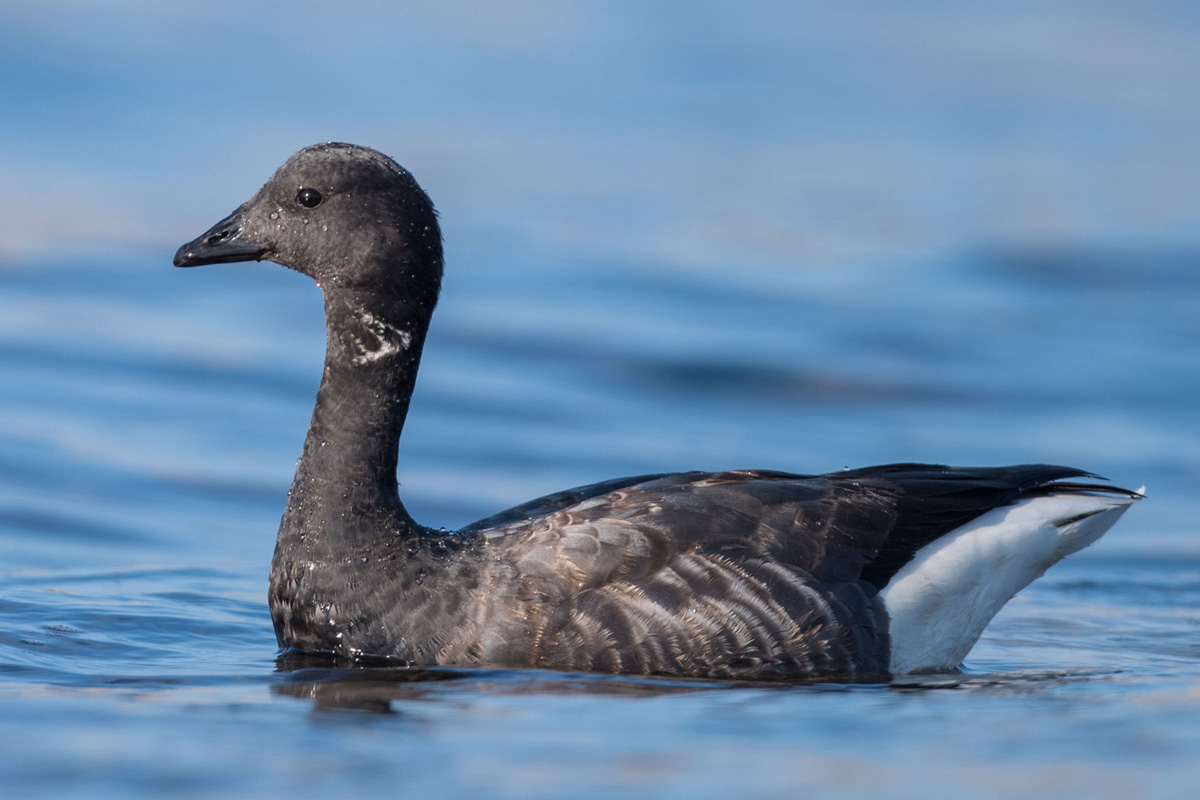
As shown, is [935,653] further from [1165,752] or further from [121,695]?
[121,695]

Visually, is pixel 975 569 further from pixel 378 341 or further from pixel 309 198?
pixel 309 198

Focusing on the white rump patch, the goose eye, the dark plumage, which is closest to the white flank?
the dark plumage

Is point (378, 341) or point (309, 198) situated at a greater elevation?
point (309, 198)

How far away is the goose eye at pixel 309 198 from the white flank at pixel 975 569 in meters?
3.43

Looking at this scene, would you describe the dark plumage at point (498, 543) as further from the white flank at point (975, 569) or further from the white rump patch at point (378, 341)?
the white flank at point (975, 569)

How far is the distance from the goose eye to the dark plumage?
0.5 inches

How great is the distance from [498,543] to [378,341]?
→ 1.16m

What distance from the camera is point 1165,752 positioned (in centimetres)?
702

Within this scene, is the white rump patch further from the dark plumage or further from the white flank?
the white flank

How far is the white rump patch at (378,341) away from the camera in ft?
28.9

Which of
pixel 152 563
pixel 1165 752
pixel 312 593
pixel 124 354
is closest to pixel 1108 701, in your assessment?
pixel 1165 752

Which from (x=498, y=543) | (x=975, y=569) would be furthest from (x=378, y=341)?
(x=975, y=569)

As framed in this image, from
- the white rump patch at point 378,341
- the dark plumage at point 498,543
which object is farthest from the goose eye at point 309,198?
the white rump patch at point 378,341

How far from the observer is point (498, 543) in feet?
28.5
